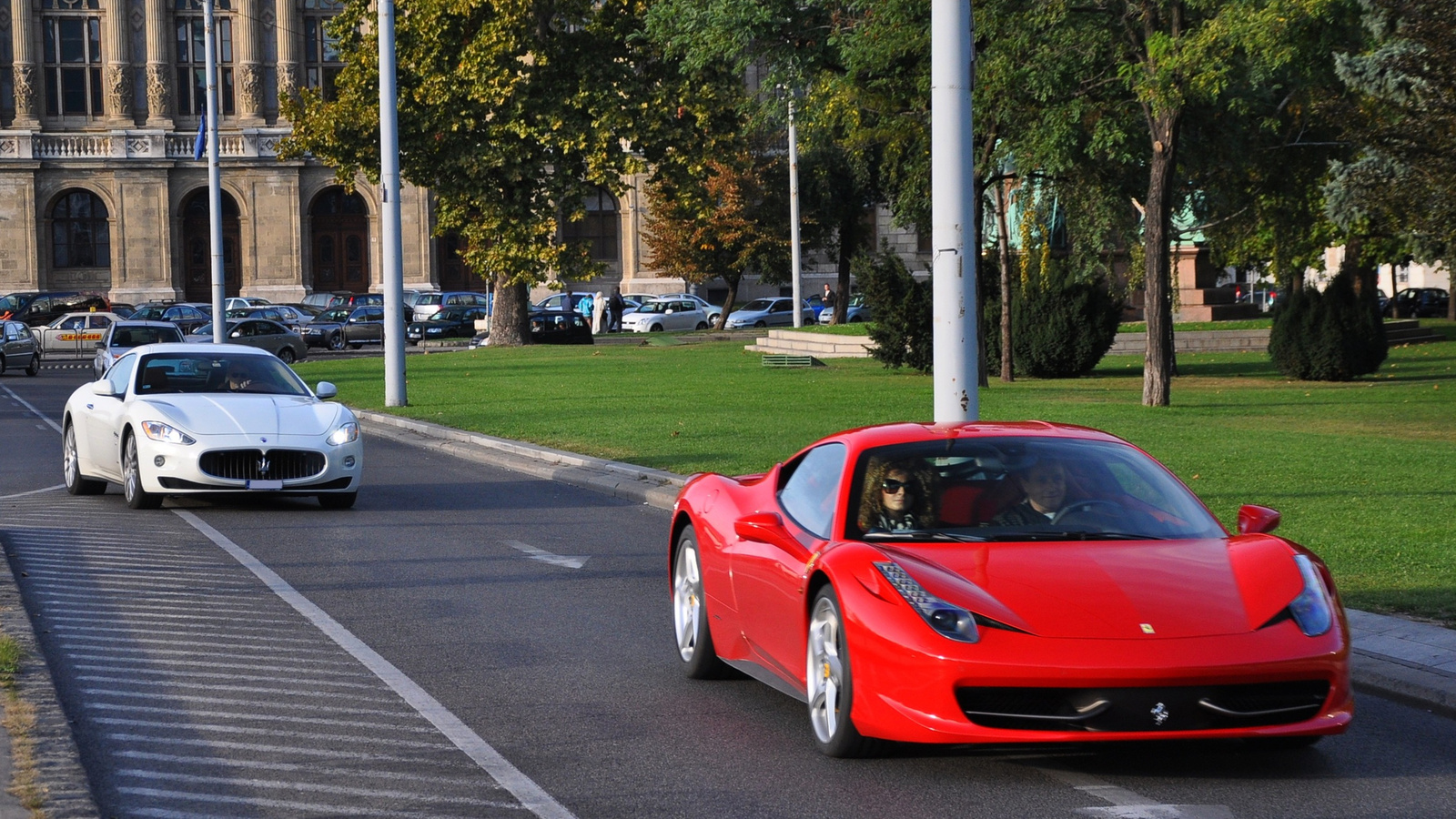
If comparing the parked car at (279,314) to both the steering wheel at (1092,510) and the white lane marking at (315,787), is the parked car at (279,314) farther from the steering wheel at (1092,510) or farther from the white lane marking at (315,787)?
the steering wheel at (1092,510)

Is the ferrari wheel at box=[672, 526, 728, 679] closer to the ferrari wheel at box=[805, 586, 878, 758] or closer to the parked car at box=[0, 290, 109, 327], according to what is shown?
the ferrari wheel at box=[805, 586, 878, 758]

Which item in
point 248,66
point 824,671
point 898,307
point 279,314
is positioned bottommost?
point 824,671

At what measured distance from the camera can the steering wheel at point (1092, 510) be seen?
7008 millimetres

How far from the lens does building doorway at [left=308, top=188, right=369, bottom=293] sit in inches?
3184

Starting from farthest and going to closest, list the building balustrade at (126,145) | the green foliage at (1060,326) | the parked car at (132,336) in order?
the building balustrade at (126,145)
the parked car at (132,336)
the green foliage at (1060,326)

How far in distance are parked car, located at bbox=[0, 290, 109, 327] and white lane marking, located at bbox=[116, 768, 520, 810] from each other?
6196 centimetres

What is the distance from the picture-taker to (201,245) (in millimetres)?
80000

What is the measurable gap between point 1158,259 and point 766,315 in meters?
47.6

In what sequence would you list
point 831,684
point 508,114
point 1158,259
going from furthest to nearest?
point 508,114
point 1158,259
point 831,684

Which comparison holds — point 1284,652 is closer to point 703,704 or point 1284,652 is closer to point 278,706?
point 703,704

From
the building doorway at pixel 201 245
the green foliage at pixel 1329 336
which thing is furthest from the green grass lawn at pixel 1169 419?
the building doorway at pixel 201 245

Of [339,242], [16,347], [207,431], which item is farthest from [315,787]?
[339,242]

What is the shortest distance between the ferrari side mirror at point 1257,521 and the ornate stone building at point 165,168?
7359 centimetres

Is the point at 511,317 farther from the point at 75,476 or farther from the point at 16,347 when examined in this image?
the point at 75,476
